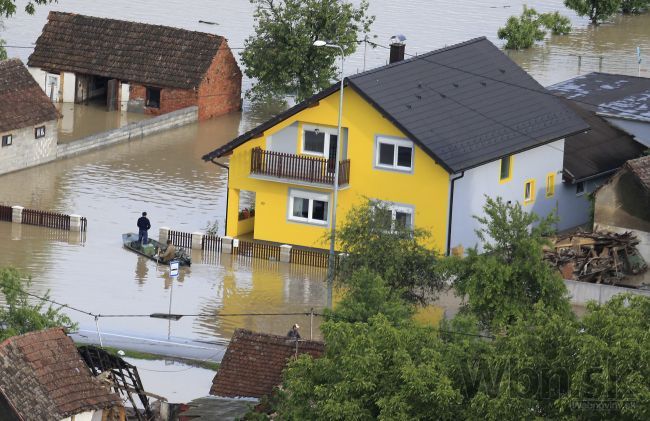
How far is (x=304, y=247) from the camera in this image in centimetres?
5816

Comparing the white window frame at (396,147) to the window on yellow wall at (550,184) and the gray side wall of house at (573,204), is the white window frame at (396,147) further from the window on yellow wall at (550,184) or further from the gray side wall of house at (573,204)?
the gray side wall of house at (573,204)

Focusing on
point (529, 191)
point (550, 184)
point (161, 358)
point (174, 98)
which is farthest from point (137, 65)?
point (161, 358)

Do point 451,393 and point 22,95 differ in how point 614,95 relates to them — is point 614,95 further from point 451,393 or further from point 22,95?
point 451,393

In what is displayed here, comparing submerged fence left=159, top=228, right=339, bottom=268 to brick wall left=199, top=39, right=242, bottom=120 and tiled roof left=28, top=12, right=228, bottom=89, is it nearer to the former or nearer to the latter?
tiled roof left=28, top=12, right=228, bottom=89

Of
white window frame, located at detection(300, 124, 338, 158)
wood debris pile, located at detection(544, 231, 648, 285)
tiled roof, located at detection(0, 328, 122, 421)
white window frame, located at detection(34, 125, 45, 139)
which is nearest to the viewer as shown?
tiled roof, located at detection(0, 328, 122, 421)

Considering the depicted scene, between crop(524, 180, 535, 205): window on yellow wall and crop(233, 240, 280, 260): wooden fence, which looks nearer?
crop(233, 240, 280, 260): wooden fence

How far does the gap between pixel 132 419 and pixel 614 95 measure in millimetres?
31781

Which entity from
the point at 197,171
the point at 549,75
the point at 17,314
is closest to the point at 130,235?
the point at 197,171

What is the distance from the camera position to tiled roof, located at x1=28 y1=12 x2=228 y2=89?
77.1 meters

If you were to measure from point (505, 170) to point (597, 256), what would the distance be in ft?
15.4

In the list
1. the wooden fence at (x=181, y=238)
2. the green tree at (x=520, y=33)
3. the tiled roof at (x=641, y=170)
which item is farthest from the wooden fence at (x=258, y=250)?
the green tree at (x=520, y=33)

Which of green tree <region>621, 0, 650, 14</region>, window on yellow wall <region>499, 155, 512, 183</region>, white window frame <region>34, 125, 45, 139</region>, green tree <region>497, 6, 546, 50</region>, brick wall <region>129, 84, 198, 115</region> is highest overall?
green tree <region>621, 0, 650, 14</region>

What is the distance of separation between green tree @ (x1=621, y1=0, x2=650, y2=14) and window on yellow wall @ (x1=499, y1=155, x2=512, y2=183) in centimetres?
4939

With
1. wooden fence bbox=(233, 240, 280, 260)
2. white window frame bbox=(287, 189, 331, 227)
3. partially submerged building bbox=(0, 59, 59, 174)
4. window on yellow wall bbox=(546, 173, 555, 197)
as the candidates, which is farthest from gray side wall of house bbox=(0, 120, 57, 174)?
window on yellow wall bbox=(546, 173, 555, 197)
